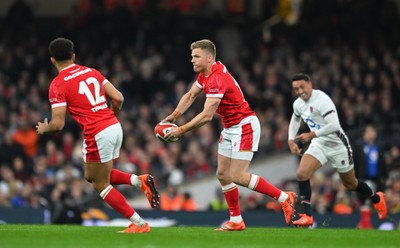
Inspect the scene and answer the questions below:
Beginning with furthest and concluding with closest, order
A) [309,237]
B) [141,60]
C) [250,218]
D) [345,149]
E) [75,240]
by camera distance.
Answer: [141,60]
[250,218]
[345,149]
[309,237]
[75,240]

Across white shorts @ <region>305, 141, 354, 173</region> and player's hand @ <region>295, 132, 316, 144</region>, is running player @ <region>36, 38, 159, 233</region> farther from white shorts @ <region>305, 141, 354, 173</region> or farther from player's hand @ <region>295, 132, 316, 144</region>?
white shorts @ <region>305, 141, 354, 173</region>

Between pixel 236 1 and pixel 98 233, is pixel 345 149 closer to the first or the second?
pixel 98 233

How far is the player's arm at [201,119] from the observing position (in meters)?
12.8

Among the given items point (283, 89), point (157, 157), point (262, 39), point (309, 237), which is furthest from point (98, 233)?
point (262, 39)

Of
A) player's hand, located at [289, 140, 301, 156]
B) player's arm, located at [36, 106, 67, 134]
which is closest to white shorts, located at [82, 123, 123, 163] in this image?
player's arm, located at [36, 106, 67, 134]

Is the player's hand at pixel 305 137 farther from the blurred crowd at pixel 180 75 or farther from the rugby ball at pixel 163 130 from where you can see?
→ the blurred crowd at pixel 180 75

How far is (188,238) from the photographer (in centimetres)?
1260

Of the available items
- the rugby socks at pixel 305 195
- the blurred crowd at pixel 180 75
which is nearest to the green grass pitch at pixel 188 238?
the rugby socks at pixel 305 195

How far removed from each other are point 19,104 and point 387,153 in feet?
28.5

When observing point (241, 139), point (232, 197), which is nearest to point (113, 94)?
point (241, 139)

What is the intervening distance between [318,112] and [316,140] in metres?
0.57

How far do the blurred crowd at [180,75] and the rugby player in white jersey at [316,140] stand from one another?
3299 mm

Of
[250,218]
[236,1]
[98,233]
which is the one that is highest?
[236,1]

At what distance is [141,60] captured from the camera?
87.6 ft
